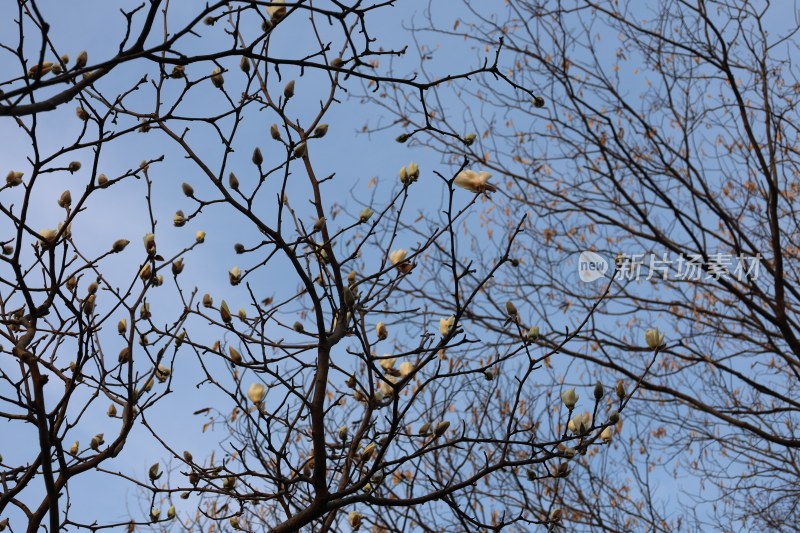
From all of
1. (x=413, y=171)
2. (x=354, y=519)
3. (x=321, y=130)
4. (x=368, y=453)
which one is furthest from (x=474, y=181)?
(x=354, y=519)

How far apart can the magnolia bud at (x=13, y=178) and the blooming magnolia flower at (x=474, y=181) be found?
1093 millimetres

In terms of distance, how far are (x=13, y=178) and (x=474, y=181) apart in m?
1.15

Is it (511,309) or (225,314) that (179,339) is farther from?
(511,309)

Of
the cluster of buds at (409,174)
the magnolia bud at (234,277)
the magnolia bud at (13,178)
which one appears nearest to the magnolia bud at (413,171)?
the cluster of buds at (409,174)

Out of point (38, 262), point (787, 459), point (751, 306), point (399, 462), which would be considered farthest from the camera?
point (787, 459)

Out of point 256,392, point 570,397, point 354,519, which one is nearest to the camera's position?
point 570,397

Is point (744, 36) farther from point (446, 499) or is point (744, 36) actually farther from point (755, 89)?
point (446, 499)

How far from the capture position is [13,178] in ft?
6.47

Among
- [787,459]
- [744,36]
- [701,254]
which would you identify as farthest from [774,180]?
[787,459]

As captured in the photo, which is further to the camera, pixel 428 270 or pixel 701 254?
pixel 428 270

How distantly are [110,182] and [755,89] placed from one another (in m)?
3.51

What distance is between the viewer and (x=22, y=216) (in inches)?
70.3

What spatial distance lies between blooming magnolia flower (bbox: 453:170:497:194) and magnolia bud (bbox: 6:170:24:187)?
3.59 feet

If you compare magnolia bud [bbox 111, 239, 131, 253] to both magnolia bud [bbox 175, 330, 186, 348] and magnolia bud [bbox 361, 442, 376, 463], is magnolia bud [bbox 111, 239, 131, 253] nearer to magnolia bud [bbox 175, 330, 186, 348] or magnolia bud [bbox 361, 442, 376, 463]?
magnolia bud [bbox 175, 330, 186, 348]
